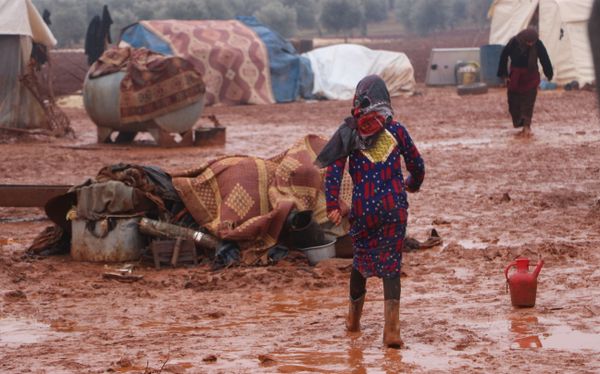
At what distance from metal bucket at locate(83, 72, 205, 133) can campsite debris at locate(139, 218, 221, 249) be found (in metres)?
8.25

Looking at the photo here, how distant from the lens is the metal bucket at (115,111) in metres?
16.0

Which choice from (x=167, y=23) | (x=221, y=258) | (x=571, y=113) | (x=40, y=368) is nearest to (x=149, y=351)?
(x=40, y=368)

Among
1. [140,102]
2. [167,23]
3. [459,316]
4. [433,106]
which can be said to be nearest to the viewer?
[459,316]

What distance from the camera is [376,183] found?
549 cm

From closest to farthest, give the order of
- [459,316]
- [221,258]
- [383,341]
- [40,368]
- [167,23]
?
[40,368] < [383,341] < [459,316] < [221,258] < [167,23]

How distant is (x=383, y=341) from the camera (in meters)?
5.46

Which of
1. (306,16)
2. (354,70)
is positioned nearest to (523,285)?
(354,70)

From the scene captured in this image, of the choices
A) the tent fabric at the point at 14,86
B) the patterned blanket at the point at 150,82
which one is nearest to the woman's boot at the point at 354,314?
the patterned blanket at the point at 150,82

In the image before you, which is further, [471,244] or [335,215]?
[471,244]

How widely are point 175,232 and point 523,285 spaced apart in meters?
2.77

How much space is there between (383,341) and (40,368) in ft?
5.20

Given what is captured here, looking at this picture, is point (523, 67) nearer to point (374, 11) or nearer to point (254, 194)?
point (254, 194)

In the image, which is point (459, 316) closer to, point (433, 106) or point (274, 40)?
point (433, 106)

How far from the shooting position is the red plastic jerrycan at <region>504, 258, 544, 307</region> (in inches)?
234
